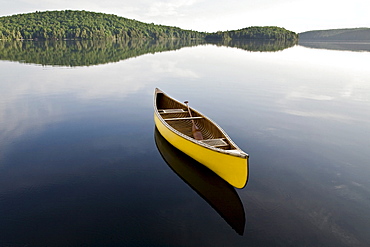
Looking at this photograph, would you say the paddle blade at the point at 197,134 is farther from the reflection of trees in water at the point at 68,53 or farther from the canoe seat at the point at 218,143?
the reflection of trees in water at the point at 68,53

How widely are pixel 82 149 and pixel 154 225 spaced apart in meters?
7.90

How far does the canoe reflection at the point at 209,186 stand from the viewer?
9250mm

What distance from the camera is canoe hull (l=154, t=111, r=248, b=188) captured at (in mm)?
9830

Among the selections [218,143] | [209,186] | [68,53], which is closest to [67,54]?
[68,53]

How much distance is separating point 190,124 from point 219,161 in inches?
259

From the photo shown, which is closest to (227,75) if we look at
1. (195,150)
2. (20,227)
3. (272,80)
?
(272,80)

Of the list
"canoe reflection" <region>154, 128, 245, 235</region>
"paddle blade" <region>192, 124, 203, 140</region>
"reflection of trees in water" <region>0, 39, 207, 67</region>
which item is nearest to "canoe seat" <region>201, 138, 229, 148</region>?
"canoe reflection" <region>154, 128, 245, 235</region>

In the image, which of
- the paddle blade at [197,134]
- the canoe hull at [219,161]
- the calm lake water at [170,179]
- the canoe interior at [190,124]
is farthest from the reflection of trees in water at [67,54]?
the canoe hull at [219,161]

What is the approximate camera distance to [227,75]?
4219cm

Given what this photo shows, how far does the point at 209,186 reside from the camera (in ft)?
36.5

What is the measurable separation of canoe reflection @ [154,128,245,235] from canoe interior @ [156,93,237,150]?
63.9 inches

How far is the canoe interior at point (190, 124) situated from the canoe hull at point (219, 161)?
767 millimetres

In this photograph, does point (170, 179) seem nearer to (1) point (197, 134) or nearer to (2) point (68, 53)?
(1) point (197, 134)

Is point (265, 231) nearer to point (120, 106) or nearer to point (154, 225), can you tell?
point (154, 225)
